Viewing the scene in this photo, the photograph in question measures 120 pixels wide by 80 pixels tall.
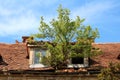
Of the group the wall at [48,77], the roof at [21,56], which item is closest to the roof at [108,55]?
the roof at [21,56]

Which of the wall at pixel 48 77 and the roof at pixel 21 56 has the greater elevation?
the roof at pixel 21 56

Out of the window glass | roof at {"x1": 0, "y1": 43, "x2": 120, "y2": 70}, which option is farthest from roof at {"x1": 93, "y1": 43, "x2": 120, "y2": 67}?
the window glass

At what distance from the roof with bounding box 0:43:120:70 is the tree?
1.35 meters

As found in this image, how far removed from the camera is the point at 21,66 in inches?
1171

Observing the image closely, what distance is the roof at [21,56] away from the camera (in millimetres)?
29906

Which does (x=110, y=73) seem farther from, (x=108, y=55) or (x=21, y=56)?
(x=21, y=56)

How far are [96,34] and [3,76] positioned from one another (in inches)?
252

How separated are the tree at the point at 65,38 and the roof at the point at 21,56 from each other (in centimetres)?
135

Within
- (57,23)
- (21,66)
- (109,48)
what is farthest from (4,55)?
(109,48)

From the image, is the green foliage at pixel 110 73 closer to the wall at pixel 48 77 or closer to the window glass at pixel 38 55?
the wall at pixel 48 77

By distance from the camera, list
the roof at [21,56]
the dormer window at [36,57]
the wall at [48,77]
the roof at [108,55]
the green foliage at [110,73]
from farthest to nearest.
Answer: the roof at [108,55] → the dormer window at [36,57] → the roof at [21,56] → the wall at [48,77] → the green foliage at [110,73]

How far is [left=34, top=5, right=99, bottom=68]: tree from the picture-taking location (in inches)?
1156

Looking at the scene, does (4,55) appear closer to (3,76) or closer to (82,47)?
(3,76)

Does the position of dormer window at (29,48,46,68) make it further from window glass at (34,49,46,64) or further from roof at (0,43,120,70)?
roof at (0,43,120,70)
